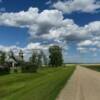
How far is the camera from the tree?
557ft

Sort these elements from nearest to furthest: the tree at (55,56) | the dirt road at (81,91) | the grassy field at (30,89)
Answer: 1. the dirt road at (81,91)
2. the grassy field at (30,89)
3. the tree at (55,56)


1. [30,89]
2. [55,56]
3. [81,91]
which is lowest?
[81,91]

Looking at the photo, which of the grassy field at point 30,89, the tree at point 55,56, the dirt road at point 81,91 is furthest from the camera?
the tree at point 55,56

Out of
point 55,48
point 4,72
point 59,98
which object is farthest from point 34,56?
point 59,98

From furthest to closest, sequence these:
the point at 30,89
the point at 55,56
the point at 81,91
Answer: the point at 55,56, the point at 30,89, the point at 81,91

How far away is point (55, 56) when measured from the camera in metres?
170

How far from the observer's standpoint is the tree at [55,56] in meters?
170

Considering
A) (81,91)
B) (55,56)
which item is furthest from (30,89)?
(55,56)

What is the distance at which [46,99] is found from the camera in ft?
53.1

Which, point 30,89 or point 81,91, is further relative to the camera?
point 30,89

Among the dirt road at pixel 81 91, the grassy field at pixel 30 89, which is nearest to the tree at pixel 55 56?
the grassy field at pixel 30 89

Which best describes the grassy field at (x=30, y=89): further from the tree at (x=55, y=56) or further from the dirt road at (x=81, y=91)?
the tree at (x=55, y=56)

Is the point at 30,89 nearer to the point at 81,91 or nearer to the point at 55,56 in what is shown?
the point at 81,91

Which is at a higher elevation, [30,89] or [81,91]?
[30,89]
